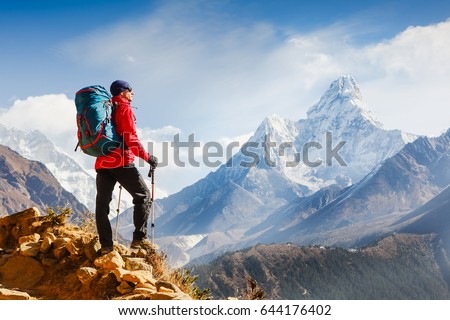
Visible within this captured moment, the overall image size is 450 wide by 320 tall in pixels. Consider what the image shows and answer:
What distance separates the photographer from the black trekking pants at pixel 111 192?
952cm

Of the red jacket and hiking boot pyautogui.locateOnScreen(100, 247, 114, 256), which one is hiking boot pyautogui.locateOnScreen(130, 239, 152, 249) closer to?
hiking boot pyautogui.locateOnScreen(100, 247, 114, 256)

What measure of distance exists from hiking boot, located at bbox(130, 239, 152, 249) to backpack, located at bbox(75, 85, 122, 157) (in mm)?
2111

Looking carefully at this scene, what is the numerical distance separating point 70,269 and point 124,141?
2.79 m

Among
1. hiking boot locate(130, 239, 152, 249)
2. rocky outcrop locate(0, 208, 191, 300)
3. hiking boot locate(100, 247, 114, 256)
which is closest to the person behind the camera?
rocky outcrop locate(0, 208, 191, 300)

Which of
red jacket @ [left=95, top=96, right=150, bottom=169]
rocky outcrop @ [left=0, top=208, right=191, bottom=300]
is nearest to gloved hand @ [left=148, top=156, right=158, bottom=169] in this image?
red jacket @ [left=95, top=96, right=150, bottom=169]

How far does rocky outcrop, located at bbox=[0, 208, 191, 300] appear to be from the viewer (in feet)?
25.0

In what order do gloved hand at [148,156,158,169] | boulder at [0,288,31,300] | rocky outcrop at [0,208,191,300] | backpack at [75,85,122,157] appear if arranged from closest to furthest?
boulder at [0,288,31,300] → rocky outcrop at [0,208,191,300] → backpack at [75,85,122,157] → gloved hand at [148,156,158,169]

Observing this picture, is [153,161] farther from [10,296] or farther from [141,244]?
[10,296]

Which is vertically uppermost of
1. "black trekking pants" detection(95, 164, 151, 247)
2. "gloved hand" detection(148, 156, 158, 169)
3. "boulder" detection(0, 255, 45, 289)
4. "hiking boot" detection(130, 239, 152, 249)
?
"gloved hand" detection(148, 156, 158, 169)

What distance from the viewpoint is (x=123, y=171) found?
374 inches

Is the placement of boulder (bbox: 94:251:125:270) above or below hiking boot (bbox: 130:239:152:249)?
below

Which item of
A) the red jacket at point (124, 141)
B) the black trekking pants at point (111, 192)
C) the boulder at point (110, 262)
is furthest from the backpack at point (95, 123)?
the boulder at point (110, 262)

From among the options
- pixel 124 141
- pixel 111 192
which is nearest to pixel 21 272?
pixel 111 192
